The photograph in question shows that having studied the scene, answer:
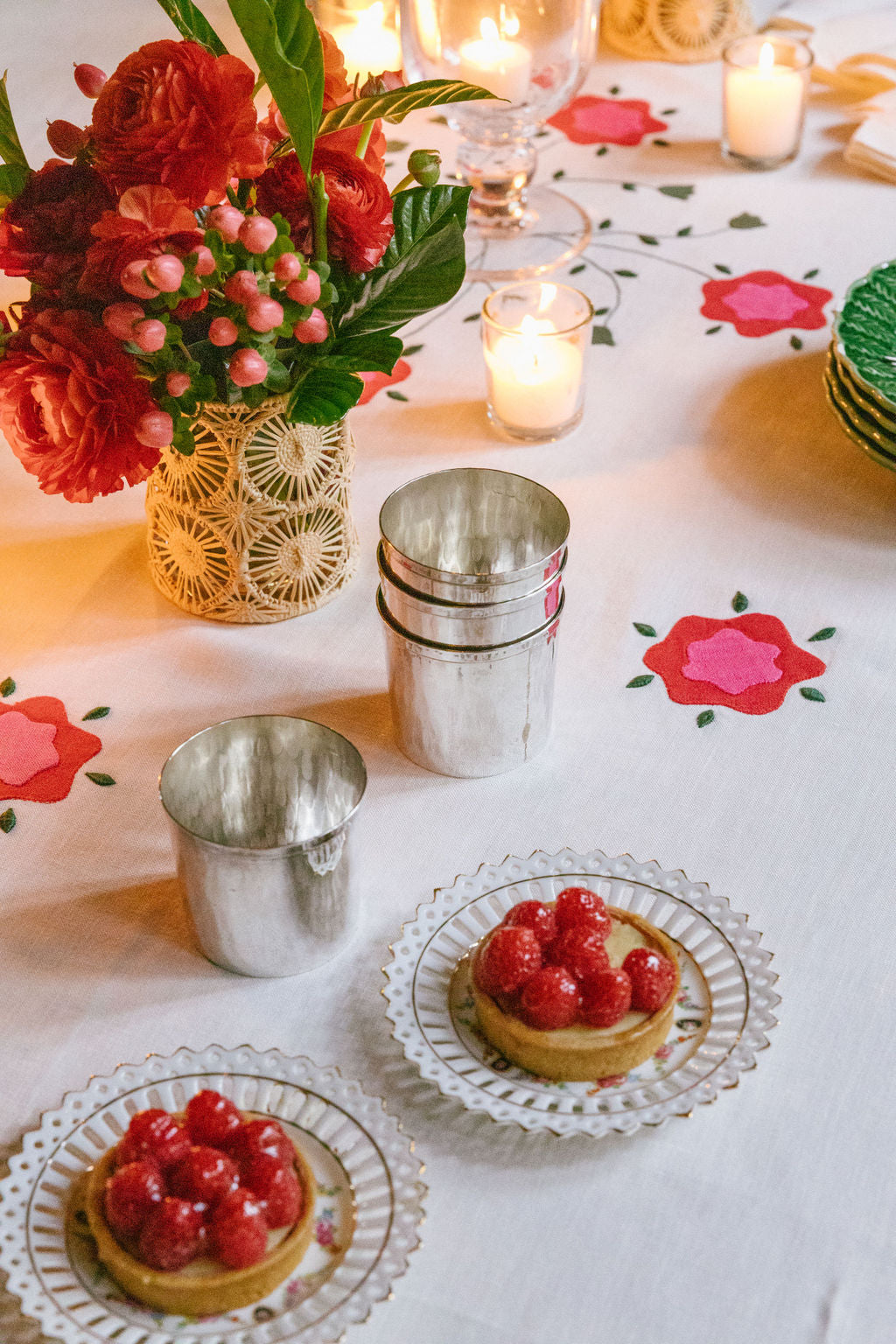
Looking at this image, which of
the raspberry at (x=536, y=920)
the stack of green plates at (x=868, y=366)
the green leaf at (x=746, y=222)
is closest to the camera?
the raspberry at (x=536, y=920)

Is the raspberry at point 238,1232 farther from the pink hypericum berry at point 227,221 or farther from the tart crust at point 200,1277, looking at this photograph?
the pink hypericum berry at point 227,221

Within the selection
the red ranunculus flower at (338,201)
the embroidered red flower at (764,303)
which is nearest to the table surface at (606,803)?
the embroidered red flower at (764,303)

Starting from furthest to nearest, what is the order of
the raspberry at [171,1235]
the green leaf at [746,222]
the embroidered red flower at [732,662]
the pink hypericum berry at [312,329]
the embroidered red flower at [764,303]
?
the green leaf at [746,222] < the embroidered red flower at [764,303] < the embroidered red flower at [732,662] < the pink hypericum berry at [312,329] < the raspberry at [171,1235]

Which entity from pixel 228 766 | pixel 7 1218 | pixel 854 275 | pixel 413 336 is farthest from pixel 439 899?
pixel 854 275

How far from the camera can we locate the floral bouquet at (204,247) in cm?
63

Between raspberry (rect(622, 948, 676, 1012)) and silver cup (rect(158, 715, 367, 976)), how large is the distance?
0.49 ft

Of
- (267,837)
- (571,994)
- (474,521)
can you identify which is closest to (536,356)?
(474,521)

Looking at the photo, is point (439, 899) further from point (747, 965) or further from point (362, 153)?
point (362, 153)

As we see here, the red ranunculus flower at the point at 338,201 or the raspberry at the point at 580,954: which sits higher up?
the red ranunculus flower at the point at 338,201

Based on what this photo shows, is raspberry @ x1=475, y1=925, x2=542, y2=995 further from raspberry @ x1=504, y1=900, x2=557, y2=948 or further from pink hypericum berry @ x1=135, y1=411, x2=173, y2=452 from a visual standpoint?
pink hypericum berry @ x1=135, y1=411, x2=173, y2=452

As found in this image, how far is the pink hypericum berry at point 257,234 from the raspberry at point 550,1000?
1.24 feet

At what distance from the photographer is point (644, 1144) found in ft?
1.92

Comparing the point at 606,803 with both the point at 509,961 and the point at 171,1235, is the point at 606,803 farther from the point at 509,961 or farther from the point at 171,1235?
the point at 171,1235

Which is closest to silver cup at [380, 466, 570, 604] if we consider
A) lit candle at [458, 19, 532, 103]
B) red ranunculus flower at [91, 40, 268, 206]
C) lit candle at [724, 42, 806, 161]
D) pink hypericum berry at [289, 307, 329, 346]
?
pink hypericum berry at [289, 307, 329, 346]
